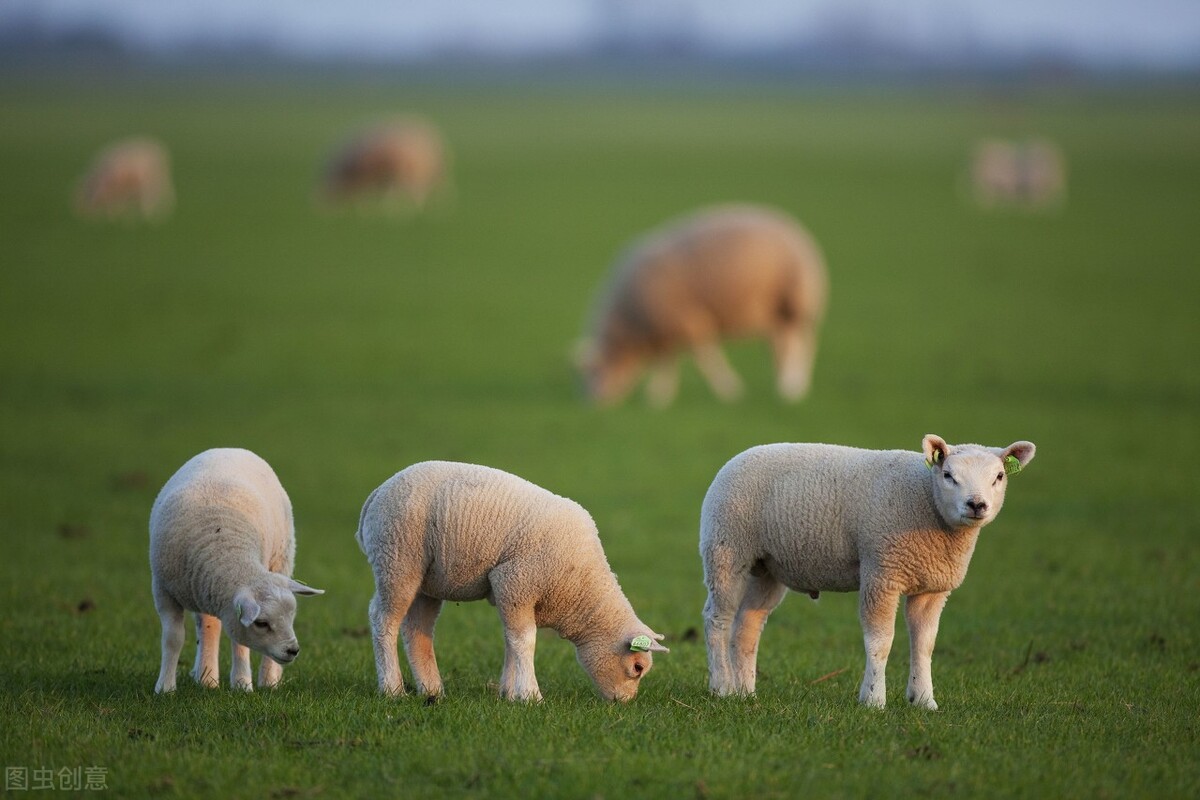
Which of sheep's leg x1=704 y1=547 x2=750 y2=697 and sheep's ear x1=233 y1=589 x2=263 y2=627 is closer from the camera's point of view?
sheep's ear x1=233 y1=589 x2=263 y2=627

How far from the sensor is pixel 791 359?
18.1 meters

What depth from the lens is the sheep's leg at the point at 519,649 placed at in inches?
256

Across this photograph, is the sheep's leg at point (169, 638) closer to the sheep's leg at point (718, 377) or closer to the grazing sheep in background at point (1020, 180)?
the sheep's leg at point (718, 377)

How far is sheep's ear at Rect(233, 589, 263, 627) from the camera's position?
6223mm

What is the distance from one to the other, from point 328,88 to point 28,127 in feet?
187

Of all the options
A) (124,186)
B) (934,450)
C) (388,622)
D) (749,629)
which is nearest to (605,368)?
→ (749,629)

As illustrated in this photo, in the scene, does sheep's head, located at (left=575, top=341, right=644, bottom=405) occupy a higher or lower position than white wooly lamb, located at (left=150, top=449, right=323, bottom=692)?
lower

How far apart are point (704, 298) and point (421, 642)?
10969mm

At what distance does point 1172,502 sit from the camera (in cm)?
1263

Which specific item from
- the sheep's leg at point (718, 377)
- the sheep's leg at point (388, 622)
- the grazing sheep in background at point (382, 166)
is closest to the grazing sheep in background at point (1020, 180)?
the grazing sheep in background at point (382, 166)

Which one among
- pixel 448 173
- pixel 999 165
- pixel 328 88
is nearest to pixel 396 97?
pixel 328 88

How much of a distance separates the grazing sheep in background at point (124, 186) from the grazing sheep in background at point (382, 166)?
5.88 meters

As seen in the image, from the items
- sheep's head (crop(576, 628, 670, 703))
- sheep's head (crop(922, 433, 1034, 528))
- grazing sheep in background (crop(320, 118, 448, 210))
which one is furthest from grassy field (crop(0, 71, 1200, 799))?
grazing sheep in background (crop(320, 118, 448, 210))

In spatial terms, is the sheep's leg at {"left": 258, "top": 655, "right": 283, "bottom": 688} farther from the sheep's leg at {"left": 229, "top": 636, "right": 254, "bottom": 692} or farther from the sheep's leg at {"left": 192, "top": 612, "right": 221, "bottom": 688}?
the sheep's leg at {"left": 192, "top": 612, "right": 221, "bottom": 688}
